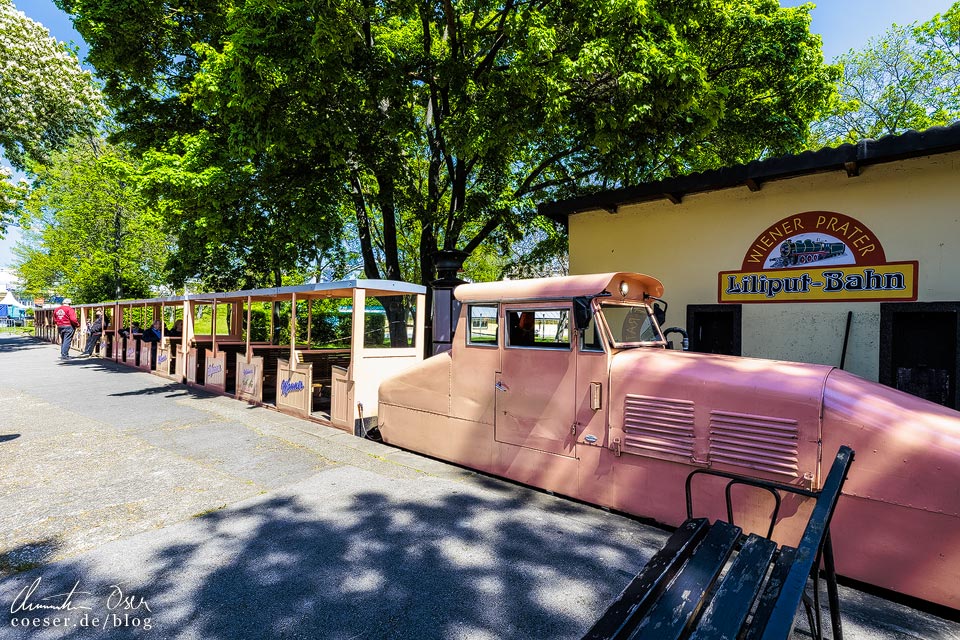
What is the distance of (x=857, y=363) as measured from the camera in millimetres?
6102

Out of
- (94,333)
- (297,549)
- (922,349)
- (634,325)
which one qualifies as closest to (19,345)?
(94,333)

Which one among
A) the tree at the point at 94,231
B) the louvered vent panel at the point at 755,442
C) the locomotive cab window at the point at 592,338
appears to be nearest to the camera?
the louvered vent panel at the point at 755,442

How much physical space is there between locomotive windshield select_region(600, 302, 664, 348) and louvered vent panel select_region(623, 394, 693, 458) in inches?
34.1

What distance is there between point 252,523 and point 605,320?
373 centimetres

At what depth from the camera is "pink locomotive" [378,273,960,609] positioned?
292 centimetres

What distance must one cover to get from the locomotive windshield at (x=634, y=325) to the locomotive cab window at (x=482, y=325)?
Answer: 4.23 feet

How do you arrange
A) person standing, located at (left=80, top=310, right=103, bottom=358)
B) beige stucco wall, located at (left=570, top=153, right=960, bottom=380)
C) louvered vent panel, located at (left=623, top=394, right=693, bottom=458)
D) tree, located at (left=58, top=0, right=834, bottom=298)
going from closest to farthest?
louvered vent panel, located at (left=623, top=394, right=693, bottom=458) → beige stucco wall, located at (left=570, top=153, right=960, bottom=380) → tree, located at (left=58, top=0, right=834, bottom=298) → person standing, located at (left=80, top=310, right=103, bottom=358)

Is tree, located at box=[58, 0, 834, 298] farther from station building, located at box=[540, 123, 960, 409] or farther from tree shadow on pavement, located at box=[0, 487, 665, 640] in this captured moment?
tree shadow on pavement, located at box=[0, 487, 665, 640]

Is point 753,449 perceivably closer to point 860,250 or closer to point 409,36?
point 860,250

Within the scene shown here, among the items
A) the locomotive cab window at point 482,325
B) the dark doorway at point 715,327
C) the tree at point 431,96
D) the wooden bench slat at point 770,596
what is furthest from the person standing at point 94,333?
the wooden bench slat at point 770,596

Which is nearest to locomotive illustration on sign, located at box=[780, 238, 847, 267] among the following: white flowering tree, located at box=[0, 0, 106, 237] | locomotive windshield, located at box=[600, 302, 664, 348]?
locomotive windshield, located at box=[600, 302, 664, 348]

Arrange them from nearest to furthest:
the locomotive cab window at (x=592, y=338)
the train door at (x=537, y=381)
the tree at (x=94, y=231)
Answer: the locomotive cab window at (x=592, y=338) → the train door at (x=537, y=381) → the tree at (x=94, y=231)

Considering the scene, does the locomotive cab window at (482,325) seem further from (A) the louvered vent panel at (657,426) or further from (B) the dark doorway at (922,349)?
(B) the dark doorway at (922,349)

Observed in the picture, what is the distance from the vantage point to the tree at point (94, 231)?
2677cm
